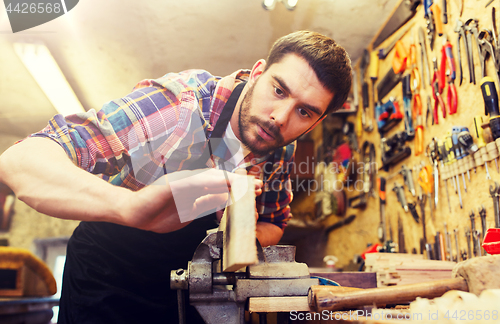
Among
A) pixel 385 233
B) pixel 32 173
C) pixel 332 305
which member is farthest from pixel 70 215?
pixel 385 233

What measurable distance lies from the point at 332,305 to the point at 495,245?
1.39 feet

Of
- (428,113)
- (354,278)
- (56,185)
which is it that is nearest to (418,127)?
(428,113)

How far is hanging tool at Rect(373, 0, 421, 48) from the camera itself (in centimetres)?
146

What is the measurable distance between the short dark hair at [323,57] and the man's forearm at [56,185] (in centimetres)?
57

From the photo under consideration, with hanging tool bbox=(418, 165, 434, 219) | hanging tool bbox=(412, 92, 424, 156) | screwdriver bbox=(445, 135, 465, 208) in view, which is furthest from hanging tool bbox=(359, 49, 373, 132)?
screwdriver bbox=(445, 135, 465, 208)

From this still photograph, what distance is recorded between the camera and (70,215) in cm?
54

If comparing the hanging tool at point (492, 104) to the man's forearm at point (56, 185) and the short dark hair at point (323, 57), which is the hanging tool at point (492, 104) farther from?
the man's forearm at point (56, 185)

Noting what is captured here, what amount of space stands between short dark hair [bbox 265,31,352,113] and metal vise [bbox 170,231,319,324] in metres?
0.52

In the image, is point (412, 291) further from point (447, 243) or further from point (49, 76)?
point (49, 76)

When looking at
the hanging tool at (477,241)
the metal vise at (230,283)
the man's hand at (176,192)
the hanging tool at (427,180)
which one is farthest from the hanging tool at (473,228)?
the man's hand at (176,192)

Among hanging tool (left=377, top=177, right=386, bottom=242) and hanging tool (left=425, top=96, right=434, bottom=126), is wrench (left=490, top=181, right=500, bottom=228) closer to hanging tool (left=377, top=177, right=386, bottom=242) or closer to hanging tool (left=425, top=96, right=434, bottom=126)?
hanging tool (left=425, top=96, right=434, bottom=126)

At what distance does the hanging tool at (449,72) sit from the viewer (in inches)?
46.6

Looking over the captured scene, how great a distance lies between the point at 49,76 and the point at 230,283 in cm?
91

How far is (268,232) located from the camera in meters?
0.94
